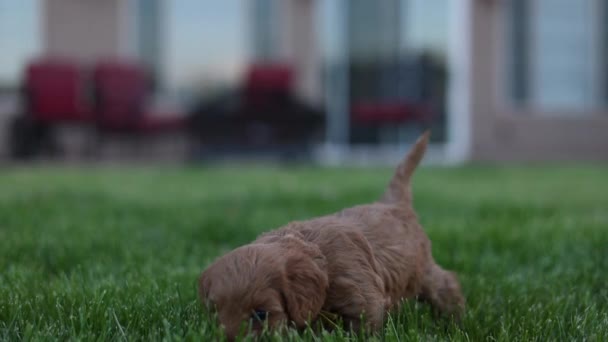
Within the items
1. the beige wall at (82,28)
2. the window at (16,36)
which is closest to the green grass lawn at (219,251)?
the beige wall at (82,28)

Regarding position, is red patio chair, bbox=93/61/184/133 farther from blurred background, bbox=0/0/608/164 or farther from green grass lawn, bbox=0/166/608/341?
green grass lawn, bbox=0/166/608/341

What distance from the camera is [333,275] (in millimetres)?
1628

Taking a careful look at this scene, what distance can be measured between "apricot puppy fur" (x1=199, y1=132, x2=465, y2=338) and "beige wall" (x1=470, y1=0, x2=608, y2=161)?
10.5 m

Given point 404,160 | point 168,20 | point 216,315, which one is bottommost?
point 216,315

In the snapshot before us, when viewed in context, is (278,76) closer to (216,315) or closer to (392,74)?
(392,74)

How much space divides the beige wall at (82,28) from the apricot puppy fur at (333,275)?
1096cm

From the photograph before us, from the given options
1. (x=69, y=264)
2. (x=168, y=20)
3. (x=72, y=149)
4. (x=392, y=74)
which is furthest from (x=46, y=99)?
(x=69, y=264)

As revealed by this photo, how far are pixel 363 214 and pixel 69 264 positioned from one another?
4.84ft

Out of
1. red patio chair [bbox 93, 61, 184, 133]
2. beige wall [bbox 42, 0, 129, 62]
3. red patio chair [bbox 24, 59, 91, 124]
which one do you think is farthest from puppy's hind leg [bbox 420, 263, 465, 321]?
beige wall [bbox 42, 0, 129, 62]

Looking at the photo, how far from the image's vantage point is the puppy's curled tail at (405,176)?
220 cm

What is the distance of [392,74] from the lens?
12016 mm

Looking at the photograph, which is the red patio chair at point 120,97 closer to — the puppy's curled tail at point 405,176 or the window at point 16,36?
the window at point 16,36

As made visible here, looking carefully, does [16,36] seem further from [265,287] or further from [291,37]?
[265,287]

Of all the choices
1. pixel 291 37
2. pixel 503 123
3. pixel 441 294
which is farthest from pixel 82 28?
pixel 441 294
